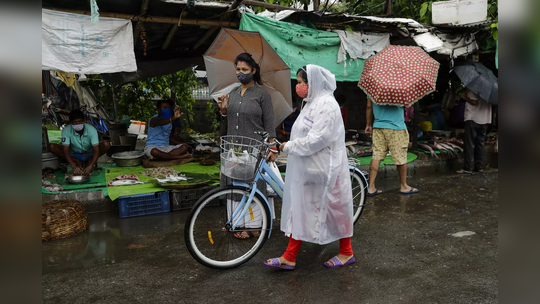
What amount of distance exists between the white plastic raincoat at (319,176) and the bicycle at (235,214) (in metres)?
0.39

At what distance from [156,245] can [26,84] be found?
163 inches

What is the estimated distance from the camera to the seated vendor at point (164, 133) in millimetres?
7820

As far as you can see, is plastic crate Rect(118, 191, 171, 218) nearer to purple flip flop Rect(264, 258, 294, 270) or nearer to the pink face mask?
purple flip flop Rect(264, 258, 294, 270)

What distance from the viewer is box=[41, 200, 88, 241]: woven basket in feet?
15.8

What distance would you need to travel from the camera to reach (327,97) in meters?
3.74

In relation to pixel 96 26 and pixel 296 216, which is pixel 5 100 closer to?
pixel 296 216

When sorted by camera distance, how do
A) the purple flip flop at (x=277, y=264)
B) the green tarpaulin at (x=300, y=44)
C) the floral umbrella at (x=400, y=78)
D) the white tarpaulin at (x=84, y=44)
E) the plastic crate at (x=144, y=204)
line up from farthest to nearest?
the floral umbrella at (x=400, y=78) → the green tarpaulin at (x=300, y=44) → the plastic crate at (x=144, y=204) → the white tarpaulin at (x=84, y=44) → the purple flip flop at (x=277, y=264)

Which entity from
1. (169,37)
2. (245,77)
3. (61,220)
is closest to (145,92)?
(169,37)

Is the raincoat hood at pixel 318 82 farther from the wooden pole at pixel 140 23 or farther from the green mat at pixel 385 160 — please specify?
the green mat at pixel 385 160

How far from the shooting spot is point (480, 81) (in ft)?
25.9

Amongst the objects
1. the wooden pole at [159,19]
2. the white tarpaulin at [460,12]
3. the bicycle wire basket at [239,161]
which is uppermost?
Result: the white tarpaulin at [460,12]

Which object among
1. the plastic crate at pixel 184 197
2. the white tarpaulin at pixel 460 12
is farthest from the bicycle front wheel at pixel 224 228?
the white tarpaulin at pixel 460 12

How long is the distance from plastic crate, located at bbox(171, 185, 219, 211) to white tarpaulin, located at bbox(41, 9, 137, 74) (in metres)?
2.00

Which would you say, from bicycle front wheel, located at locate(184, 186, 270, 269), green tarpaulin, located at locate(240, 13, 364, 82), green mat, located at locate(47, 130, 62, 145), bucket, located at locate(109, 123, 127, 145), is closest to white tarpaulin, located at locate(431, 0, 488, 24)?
Result: green tarpaulin, located at locate(240, 13, 364, 82)
